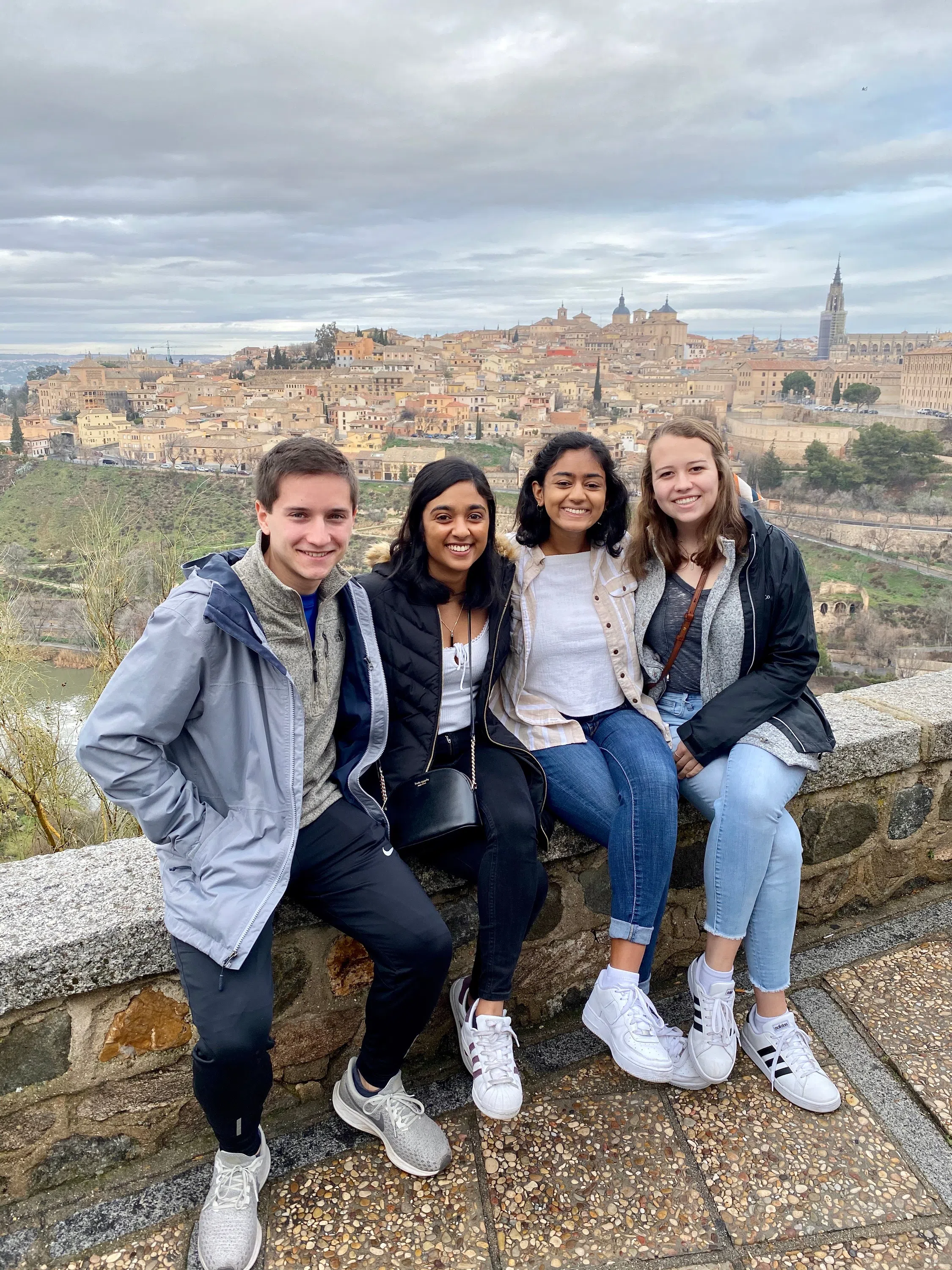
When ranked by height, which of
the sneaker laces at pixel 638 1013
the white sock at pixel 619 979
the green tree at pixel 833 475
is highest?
the white sock at pixel 619 979

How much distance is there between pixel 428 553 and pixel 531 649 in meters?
0.27

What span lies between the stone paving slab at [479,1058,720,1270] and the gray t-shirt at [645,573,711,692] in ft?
2.32

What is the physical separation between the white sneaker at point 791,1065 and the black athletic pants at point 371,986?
0.59 metres

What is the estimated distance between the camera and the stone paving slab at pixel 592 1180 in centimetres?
111

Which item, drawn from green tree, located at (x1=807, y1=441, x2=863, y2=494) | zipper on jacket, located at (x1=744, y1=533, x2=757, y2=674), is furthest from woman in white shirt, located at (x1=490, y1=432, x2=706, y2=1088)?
green tree, located at (x1=807, y1=441, x2=863, y2=494)

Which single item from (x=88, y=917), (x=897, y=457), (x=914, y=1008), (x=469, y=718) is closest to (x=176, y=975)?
(x=88, y=917)

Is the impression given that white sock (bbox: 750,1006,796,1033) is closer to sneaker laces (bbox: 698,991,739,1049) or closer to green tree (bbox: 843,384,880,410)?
sneaker laces (bbox: 698,991,739,1049)

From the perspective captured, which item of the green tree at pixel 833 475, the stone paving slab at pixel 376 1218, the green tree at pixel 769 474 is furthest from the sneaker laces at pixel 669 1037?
the green tree at pixel 833 475

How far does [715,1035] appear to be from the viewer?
136 centimetres

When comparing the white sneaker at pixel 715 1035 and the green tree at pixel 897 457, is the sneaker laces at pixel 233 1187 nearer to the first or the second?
the white sneaker at pixel 715 1035

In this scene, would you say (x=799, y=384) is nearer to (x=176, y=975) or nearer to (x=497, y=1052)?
(x=497, y=1052)

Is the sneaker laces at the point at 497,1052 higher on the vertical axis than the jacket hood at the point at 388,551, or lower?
lower

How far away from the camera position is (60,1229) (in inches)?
44.7

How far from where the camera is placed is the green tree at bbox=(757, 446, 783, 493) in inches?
1547
